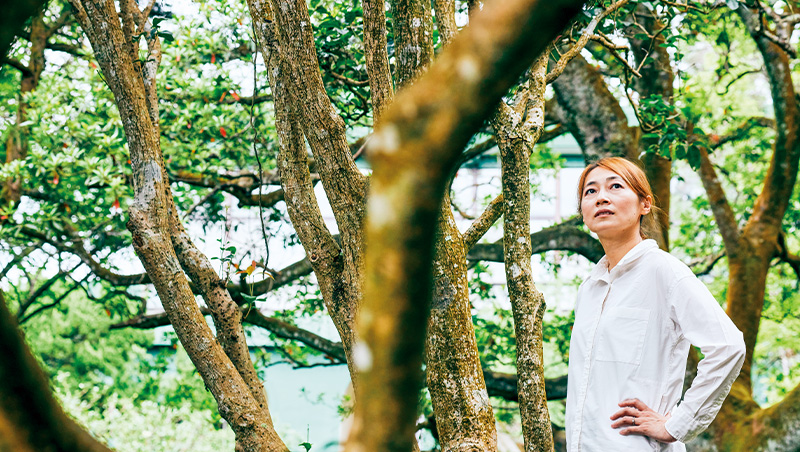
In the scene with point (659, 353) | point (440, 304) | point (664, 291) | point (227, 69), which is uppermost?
point (227, 69)

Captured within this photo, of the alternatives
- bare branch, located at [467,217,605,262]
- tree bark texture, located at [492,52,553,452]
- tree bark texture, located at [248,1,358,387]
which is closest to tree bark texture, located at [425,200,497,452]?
tree bark texture, located at [492,52,553,452]

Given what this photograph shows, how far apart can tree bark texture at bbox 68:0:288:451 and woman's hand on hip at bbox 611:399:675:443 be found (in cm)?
130

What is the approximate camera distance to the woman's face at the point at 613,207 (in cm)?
229

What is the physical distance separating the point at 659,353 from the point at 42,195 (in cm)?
582

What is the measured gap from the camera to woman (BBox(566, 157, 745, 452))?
200cm

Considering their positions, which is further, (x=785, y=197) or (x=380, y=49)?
(x=785, y=197)

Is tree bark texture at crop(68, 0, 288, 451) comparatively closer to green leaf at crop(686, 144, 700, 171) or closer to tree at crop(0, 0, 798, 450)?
tree at crop(0, 0, 798, 450)

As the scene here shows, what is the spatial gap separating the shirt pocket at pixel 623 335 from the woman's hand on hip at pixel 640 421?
13cm

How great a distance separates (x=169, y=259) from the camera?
276 cm

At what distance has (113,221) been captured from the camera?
611cm

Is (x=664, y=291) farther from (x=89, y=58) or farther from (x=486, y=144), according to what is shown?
(x=89, y=58)

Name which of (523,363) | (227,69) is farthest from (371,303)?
(227,69)

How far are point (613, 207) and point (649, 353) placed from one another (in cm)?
48

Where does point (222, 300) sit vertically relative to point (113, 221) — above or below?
below
